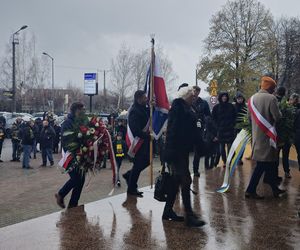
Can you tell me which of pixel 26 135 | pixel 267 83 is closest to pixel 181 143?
pixel 267 83

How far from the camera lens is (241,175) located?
9867 mm

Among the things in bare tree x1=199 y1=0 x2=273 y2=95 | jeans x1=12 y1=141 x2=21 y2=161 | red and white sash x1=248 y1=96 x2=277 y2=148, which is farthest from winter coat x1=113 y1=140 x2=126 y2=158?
bare tree x1=199 y1=0 x2=273 y2=95

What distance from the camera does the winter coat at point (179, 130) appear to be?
5605 millimetres

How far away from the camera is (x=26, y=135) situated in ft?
52.1

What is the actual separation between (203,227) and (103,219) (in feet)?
4.81

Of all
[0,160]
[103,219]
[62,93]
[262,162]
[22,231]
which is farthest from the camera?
[62,93]

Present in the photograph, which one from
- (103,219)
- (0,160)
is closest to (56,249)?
(103,219)

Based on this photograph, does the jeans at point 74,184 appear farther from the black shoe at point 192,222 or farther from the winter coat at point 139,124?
the black shoe at point 192,222

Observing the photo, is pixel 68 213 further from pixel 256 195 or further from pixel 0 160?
pixel 0 160

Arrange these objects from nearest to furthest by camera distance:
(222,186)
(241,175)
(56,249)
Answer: (56,249)
(222,186)
(241,175)

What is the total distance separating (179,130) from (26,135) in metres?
11.4

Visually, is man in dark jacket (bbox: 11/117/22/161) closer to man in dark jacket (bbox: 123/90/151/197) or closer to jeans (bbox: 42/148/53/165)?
jeans (bbox: 42/148/53/165)

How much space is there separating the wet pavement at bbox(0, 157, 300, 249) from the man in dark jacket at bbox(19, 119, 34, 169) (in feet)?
28.9

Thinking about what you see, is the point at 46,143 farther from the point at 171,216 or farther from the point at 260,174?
the point at 171,216
